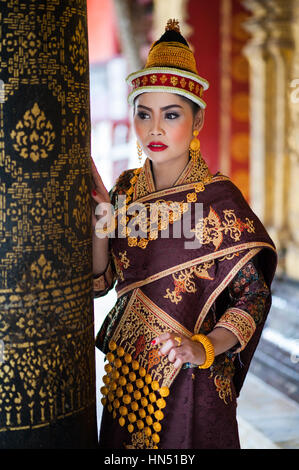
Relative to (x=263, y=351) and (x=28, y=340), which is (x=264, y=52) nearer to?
(x=263, y=351)

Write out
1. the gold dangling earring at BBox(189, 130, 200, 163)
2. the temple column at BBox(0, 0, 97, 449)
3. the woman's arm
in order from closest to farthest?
the temple column at BBox(0, 0, 97, 449) → the woman's arm → the gold dangling earring at BBox(189, 130, 200, 163)

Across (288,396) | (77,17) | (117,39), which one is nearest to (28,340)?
(77,17)

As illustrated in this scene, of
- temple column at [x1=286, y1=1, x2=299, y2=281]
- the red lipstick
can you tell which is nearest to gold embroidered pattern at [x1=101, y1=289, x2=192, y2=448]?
the red lipstick

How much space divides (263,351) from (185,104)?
3131 mm

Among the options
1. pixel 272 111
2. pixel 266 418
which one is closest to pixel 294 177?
pixel 272 111

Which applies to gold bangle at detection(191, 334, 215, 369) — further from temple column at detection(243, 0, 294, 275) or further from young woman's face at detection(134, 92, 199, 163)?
temple column at detection(243, 0, 294, 275)

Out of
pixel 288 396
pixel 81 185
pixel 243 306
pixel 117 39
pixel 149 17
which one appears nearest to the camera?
pixel 81 185

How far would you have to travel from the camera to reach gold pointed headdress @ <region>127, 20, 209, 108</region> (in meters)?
1.73

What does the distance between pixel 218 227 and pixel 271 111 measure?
4.11m

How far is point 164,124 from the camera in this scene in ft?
5.74

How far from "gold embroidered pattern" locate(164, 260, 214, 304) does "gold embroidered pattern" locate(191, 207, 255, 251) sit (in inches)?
2.8

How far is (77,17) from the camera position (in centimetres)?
150

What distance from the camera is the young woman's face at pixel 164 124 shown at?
68.8 inches

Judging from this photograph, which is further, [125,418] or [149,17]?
[149,17]
